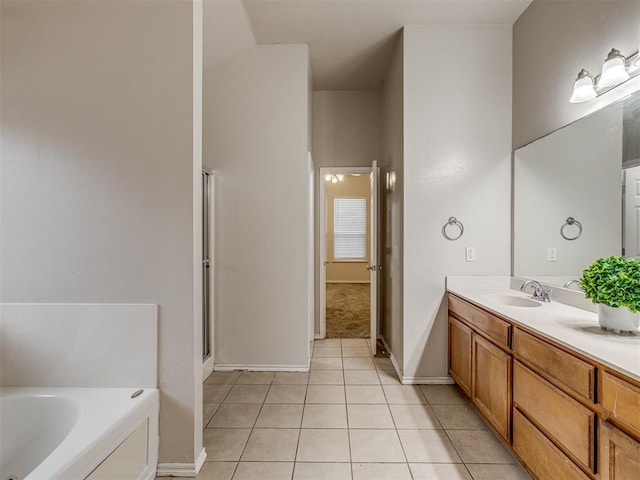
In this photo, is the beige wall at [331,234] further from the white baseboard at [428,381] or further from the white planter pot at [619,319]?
the white planter pot at [619,319]

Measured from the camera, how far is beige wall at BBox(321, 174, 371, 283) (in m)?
7.57

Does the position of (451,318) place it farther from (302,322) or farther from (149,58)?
(149,58)

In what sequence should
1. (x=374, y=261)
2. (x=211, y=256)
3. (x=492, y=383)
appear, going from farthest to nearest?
(x=374, y=261) < (x=211, y=256) < (x=492, y=383)

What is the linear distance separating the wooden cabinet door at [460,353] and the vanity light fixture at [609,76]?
163cm

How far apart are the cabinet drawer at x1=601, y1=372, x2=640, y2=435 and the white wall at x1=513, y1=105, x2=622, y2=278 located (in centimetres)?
94

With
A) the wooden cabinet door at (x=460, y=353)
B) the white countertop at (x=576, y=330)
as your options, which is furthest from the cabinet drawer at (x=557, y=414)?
the wooden cabinet door at (x=460, y=353)

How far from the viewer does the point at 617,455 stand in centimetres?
110

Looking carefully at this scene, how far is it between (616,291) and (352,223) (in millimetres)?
6331

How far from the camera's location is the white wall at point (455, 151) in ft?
8.82

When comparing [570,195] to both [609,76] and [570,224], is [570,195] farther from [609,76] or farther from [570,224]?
[609,76]

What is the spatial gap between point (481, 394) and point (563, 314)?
734 millimetres

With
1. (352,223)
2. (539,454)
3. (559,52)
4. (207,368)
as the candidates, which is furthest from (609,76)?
(352,223)

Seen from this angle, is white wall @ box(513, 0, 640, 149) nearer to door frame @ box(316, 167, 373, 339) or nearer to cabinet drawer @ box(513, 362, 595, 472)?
cabinet drawer @ box(513, 362, 595, 472)

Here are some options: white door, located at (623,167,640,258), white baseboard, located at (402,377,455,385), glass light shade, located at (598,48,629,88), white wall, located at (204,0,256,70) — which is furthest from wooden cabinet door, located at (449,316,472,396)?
white wall, located at (204,0,256,70)
